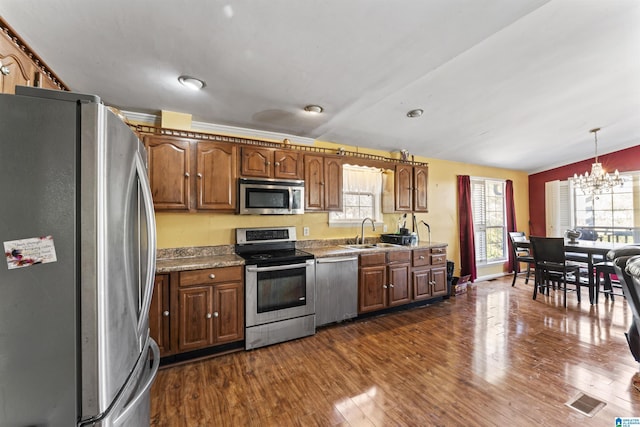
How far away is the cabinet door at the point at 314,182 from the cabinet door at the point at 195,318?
1.51 metres

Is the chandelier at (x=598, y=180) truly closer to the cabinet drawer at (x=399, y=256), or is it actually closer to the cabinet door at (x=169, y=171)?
the cabinet drawer at (x=399, y=256)

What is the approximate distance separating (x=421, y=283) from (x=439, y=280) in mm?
409

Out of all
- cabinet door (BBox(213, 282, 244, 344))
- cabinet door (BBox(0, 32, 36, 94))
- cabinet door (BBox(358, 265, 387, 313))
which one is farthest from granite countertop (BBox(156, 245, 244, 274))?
cabinet door (BBox(358, 265, 387, 313))

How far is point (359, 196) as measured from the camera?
403 cm

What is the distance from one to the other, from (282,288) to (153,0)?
95.5 inches

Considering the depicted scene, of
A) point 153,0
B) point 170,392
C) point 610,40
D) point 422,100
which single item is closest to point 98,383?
point 170,392

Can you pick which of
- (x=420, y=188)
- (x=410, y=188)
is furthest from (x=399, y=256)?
(x=420, y=188)

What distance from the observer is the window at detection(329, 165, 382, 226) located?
386 cm

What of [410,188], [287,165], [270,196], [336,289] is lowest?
[336,289]

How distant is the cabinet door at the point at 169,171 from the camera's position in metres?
2.44

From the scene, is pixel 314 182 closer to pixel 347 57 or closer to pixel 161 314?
pixel 347 57

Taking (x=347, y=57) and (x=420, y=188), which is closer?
(x=347, y=57)

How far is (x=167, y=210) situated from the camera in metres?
2.51

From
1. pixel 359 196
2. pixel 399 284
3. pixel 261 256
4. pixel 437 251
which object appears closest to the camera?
pixel 261 256
